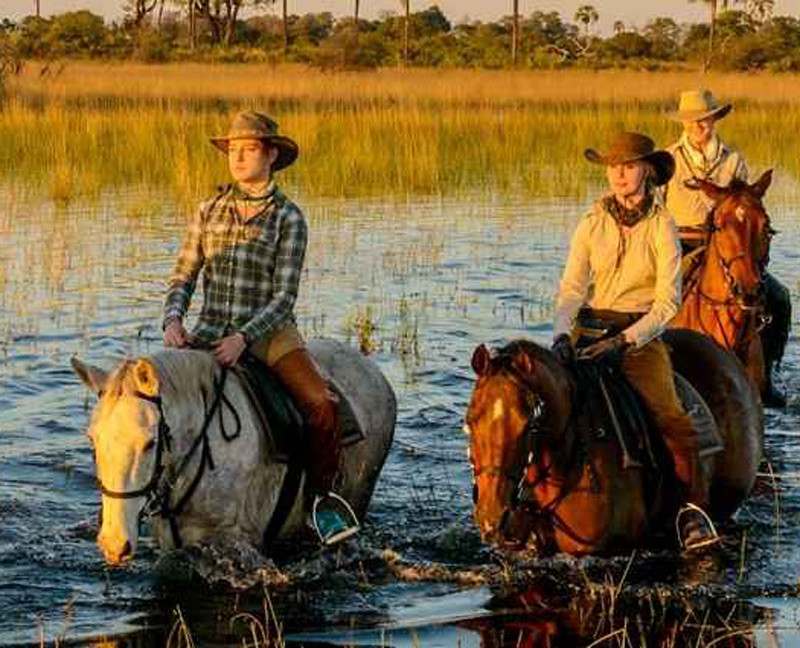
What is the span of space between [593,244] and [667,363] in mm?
684

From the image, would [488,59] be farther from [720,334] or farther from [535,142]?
[720,334]

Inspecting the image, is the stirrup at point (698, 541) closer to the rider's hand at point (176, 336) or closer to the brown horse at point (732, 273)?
the rider's hand at point (176, 336)

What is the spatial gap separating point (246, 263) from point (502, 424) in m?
1.69

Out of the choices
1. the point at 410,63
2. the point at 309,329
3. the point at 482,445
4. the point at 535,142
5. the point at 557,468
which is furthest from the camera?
the point at 410,63

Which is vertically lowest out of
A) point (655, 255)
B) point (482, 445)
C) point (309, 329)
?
point (309, 329)

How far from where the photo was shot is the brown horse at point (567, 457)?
24.1 feet

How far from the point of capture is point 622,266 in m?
8.62

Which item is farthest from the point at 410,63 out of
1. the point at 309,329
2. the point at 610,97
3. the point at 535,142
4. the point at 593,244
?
the point at 593,244

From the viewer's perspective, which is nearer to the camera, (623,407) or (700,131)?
(623,407)

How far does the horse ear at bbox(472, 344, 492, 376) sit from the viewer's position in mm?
7355

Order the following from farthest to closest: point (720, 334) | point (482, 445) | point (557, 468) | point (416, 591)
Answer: point (720, 334) < point (416, 591) < point (557, 468) < point (482, 445)

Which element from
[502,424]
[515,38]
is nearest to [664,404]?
[502,424]

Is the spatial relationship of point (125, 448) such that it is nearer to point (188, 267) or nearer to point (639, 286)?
point (188, 267)

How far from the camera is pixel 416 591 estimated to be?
849 centimetres
